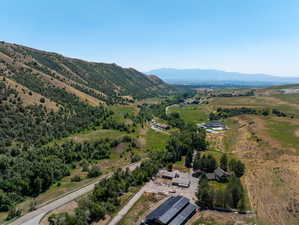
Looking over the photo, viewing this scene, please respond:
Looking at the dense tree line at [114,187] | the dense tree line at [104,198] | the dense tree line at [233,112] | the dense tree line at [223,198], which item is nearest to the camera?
the dense tree line at [104,198]

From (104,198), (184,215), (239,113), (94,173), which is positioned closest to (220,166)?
(184,215)

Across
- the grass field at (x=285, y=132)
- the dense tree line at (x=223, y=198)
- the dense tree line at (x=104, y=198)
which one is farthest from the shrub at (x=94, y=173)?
the grass field at (x=285, y=132)

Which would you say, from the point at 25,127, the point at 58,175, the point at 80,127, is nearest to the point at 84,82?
the point at 80,127

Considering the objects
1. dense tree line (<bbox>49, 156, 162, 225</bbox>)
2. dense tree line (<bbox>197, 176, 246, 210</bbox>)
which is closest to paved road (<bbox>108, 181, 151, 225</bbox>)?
dense tree line (<bbox>49, 156, 162, 225</bbox>)

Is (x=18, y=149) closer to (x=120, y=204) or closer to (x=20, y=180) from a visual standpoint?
(x=20, y=180)

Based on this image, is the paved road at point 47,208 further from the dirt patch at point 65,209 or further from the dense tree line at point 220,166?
the dense tree line at point 220,166

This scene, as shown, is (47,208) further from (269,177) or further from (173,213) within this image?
(269,177)

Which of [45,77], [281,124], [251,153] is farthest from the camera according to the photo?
[45,77]
